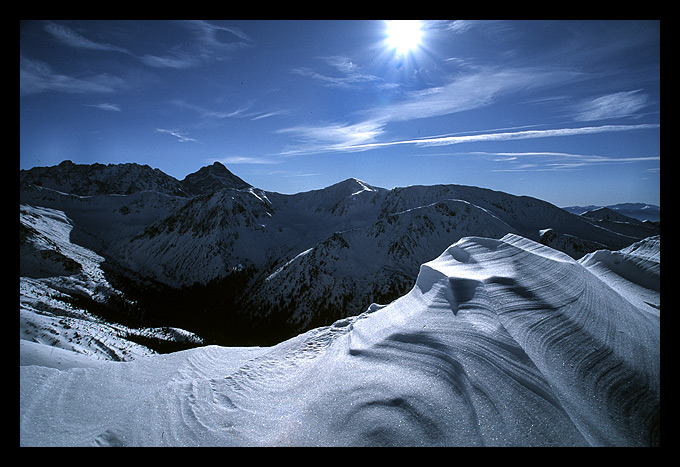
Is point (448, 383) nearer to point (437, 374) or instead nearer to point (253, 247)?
point (437, 374)

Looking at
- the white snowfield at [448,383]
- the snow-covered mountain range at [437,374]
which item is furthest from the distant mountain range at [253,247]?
the white snowfield at [448,383]

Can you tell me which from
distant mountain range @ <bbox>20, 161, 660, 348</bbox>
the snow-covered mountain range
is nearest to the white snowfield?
the snow-covered mountain range

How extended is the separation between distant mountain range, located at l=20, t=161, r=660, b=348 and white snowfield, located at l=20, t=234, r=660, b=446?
61.0 feet

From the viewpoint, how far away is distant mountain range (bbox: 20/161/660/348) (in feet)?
218

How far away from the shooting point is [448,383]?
15.9 ft

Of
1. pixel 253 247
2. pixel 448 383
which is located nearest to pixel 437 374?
pixel 448 383

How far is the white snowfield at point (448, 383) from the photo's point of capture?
13.1ft

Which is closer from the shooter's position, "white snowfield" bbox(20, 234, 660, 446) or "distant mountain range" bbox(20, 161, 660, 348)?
"white snowfield" bbox(20, 234, 660, 446)

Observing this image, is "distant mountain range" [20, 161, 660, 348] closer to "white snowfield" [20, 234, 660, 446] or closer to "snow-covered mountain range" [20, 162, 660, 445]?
"snow-covered mountain range" [20, 162, 660, 445]
